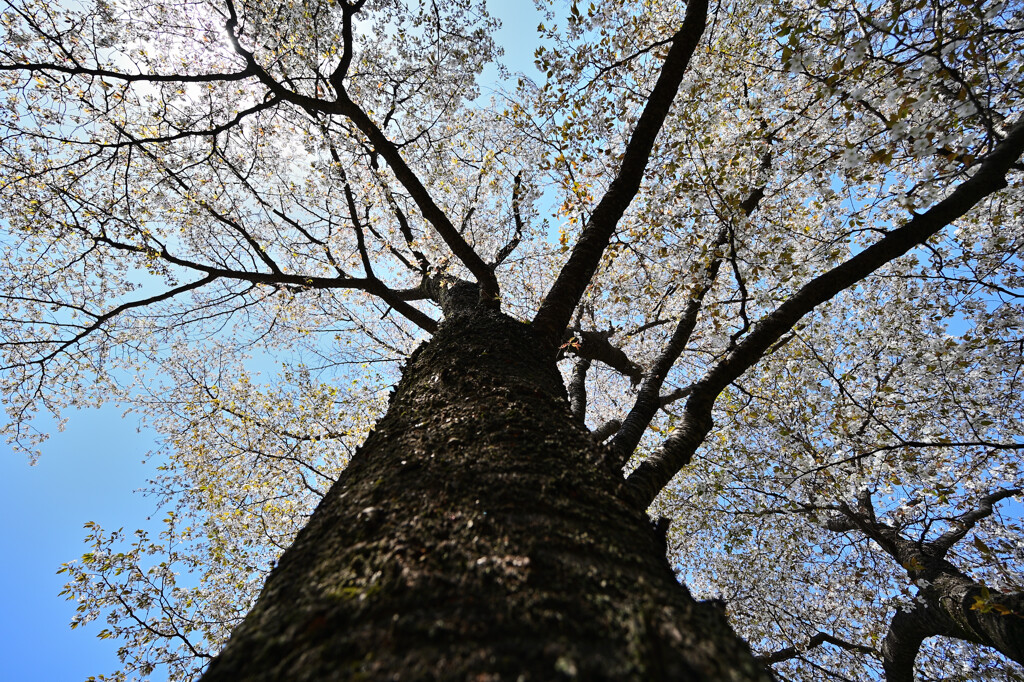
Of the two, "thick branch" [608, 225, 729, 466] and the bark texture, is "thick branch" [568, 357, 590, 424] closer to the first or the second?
"thick branch" [608, 225, 729, 466]

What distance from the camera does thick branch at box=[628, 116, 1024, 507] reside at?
3.38 metres

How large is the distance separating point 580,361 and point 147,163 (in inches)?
301

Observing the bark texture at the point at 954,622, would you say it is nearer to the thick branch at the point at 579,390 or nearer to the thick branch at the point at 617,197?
the thick branch at the point at 579,390

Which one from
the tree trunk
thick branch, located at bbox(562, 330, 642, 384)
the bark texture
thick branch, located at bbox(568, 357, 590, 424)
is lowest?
the tree trunk

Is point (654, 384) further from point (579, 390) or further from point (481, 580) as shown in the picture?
point (481, 580)

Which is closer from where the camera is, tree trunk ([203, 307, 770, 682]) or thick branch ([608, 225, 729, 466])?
tree trunk ([203, 307, 770, 682])

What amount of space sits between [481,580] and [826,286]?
3.70 m

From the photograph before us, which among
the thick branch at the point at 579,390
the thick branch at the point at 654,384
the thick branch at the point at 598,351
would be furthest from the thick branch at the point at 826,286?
the thick branch at the point at 598,351

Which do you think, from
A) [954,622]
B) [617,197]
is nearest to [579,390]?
[617,197]

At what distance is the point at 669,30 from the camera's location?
700cm

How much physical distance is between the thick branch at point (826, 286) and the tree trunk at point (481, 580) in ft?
5.28

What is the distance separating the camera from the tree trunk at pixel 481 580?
894mm

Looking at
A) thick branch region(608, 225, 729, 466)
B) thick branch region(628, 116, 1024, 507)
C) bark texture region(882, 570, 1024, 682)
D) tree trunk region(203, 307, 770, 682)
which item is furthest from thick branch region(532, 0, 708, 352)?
bark texture region(882, 570, 1024, 682)

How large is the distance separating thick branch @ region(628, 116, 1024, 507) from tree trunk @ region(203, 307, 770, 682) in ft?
5.28
